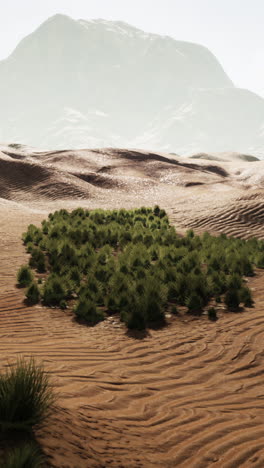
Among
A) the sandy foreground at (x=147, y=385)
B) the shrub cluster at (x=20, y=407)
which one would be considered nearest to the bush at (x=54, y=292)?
the sandy foreground at (x=147, y=385)

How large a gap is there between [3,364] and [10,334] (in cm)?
137

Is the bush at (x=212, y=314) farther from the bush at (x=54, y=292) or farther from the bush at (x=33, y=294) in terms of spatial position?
the bush at (x=33, y=294)

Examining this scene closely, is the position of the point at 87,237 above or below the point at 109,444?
above

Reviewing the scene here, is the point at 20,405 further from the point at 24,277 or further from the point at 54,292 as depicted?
the point at 24,277

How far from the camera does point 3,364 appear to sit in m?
4.13

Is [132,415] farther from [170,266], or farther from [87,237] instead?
[87,237]

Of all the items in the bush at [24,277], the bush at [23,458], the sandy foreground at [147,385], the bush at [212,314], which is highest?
the bush at [24,277]

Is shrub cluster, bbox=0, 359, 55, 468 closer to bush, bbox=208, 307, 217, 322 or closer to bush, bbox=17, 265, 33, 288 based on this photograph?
bush, bbox=208, 307, 217, 322

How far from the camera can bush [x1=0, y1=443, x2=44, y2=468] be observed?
86.4 inches

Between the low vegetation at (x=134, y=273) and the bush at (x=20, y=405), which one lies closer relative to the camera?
the bush at (x=20, y=405)

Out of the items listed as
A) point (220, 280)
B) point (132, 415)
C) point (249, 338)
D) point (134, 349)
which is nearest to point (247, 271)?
point (220, 280)

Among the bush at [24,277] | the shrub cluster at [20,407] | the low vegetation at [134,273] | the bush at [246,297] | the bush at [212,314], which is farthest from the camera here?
the bush at [24,277]

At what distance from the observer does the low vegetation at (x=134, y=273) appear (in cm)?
665

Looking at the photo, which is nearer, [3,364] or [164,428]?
[164,428]
